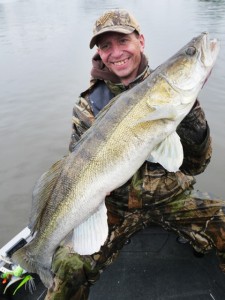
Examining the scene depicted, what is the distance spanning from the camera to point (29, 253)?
106 inches

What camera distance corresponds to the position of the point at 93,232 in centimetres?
259

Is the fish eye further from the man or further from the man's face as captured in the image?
the man's face

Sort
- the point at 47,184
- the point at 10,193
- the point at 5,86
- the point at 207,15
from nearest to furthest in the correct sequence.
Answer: the point at 47,184 < the point at 10,193 < the point at 5,86 < the point at 207,15

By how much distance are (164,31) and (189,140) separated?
17.0m

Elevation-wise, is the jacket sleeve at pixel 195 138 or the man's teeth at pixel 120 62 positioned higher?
the man's teeth at pixel 120 62

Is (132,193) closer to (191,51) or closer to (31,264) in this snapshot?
(31,264)

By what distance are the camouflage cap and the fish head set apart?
1.01 m

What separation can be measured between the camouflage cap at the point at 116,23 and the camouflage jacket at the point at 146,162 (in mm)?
354

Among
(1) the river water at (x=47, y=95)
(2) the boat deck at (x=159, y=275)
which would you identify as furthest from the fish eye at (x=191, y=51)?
(1) the river water at (x=47, y=95)

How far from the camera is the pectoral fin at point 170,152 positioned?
241cm

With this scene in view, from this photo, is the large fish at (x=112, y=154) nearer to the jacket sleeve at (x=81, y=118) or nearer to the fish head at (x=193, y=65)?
the fish head at (x=193, y=65)

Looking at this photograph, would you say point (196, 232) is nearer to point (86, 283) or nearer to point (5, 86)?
point (86, 283)

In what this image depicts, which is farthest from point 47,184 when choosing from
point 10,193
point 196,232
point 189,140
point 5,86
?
point 5,86

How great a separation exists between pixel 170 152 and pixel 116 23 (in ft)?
4.78
